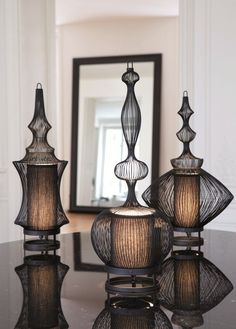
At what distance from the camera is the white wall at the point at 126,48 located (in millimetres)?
6699

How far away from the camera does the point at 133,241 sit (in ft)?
4.08

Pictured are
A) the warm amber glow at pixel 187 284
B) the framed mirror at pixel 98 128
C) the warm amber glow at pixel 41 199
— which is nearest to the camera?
the warm amber glow at pixel 187 284

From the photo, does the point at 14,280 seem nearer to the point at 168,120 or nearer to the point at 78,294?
the point at 78,294

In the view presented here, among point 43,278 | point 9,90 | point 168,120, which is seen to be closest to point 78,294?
point 43,278

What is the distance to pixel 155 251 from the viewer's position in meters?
1.26

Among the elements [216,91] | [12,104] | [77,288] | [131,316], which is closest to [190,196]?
[77,288]

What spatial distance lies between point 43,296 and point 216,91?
2.39 m

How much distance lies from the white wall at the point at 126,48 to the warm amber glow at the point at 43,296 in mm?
5133

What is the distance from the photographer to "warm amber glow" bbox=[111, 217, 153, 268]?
124 cm

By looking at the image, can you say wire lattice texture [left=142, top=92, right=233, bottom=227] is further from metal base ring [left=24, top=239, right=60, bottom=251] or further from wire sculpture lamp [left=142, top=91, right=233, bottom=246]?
metal base ring [left=24, top=239, right=60, bottom=251]

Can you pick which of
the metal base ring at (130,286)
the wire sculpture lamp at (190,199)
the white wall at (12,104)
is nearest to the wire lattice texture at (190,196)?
the wire sculpture lamp at (190,199)

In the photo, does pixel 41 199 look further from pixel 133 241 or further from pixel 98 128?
pixel 98 128

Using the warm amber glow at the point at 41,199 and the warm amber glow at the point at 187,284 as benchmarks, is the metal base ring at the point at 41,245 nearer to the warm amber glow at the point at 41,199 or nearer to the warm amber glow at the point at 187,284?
the warm amber glow at the point at 41,199

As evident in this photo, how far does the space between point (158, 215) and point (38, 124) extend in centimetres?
66
